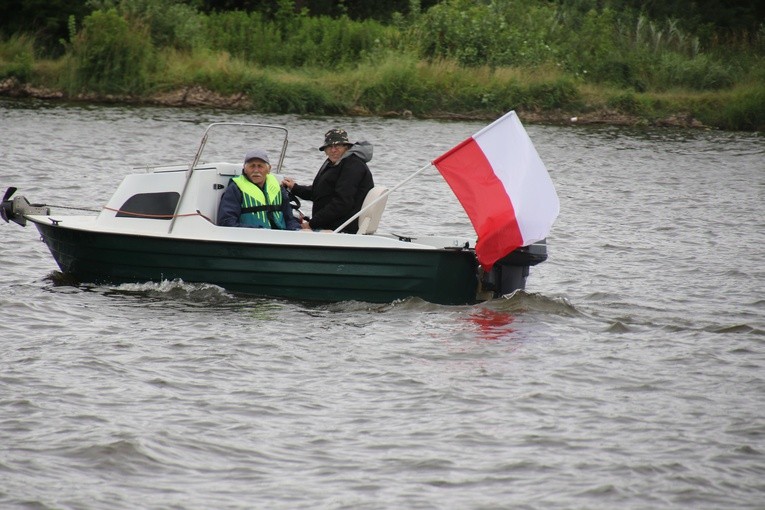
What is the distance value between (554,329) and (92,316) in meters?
4.13

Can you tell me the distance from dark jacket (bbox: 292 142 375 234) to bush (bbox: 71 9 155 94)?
21.5 metres

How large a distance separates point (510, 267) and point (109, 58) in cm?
2343

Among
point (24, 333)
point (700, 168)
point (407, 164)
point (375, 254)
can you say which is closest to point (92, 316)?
point (24, 333)

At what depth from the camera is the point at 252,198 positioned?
1114 cm

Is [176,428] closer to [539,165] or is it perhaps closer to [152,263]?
[152,263]

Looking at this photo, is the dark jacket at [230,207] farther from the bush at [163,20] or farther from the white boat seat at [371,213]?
the bush at [163,20]

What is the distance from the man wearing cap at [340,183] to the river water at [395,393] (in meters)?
0.93

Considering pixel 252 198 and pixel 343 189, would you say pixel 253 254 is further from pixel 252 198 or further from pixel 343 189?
pixel 343 189

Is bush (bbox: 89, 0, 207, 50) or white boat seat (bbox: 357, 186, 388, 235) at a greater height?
bush (bbox: 89, 0, 207, 50)

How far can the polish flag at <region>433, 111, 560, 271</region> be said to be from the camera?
10.4 metres

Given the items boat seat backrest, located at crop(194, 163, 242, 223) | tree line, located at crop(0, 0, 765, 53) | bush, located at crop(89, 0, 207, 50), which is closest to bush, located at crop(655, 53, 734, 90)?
tree line, located at crop(0, 0, 765, 53)

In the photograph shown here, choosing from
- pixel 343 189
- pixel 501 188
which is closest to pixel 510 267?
pixel 501 188

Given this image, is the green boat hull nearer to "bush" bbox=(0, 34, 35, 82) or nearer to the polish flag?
the polish flag

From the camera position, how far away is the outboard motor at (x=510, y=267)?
34.9 ft
